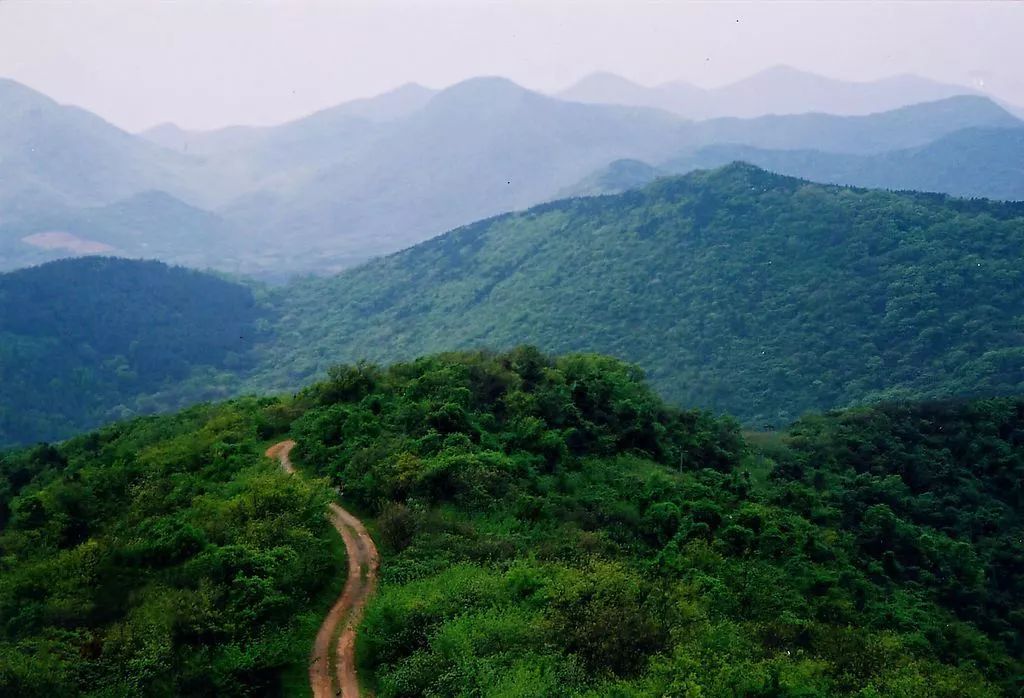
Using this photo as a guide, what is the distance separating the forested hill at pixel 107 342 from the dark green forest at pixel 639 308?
34 cm

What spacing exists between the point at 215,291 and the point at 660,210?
3576 inches

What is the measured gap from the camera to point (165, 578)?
53.0 ft

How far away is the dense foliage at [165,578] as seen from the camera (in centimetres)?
1303

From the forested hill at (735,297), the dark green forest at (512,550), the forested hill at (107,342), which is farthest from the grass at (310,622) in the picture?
the forested hill at (107,342)

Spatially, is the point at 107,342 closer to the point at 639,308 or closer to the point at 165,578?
the point at 639,308

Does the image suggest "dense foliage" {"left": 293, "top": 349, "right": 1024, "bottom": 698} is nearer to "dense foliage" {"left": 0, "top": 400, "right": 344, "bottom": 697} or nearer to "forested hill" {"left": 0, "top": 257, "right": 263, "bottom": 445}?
"dense foliage" {"left": 0, "top": 400, "right": 344, "bottom": 697}

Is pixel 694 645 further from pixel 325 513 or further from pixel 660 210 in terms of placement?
pixel 660 210

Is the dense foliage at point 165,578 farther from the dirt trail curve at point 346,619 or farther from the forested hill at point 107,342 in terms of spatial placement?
the forested hill at point 107,342

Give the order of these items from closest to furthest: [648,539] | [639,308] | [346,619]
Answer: [346,619] → [648,539] → [639,308]

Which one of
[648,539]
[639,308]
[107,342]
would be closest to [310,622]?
[648,539]

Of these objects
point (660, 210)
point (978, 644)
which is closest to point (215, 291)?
point (660, 210)

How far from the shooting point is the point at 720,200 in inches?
4336

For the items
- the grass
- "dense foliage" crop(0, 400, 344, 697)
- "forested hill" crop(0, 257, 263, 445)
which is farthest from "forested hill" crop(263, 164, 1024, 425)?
"dense foliage" crop(0, 400, 344, 697)

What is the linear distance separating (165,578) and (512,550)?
7.93m
